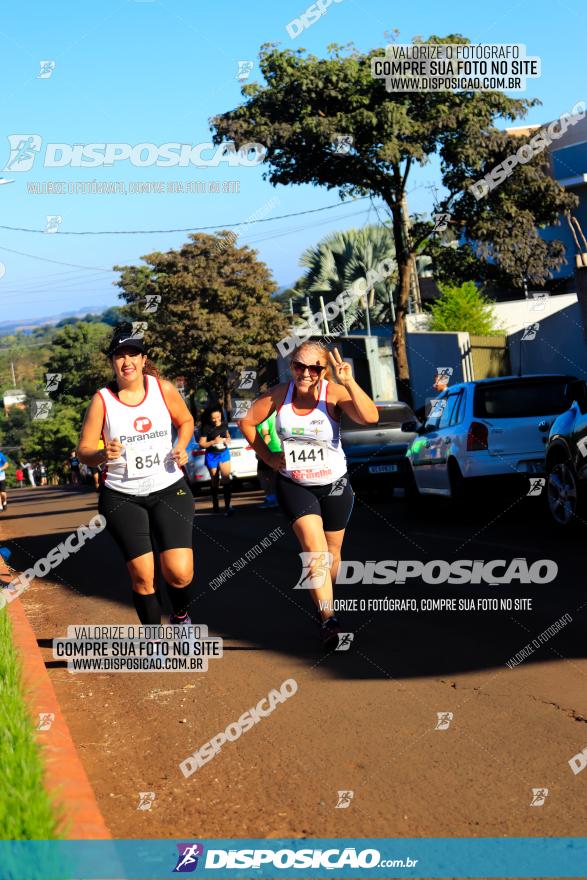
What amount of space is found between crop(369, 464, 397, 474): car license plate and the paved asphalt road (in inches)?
321

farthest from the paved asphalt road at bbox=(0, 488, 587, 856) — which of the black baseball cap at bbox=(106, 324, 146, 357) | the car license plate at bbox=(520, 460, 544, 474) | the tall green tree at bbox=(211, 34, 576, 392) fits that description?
the tall green tree at bbox=(211, 34, 576, 392)

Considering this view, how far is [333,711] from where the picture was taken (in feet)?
19.9

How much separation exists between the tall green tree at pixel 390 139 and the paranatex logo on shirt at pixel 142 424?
1825 cm

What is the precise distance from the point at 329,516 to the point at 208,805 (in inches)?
117

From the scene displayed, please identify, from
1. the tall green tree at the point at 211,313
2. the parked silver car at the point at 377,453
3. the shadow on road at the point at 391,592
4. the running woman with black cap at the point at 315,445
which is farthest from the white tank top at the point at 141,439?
the tall green tree at the point at 211,313

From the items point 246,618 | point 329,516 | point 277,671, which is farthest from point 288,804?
point 246,618

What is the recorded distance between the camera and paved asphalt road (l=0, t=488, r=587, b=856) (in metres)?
4.48

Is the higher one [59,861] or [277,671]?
[59,861]

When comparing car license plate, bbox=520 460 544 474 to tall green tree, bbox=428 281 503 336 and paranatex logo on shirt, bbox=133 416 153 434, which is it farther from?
tall green tree, bbox=428 281 503 336

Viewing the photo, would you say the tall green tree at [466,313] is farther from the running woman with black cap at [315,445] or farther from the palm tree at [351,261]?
the running woman with black cap at [315,445]

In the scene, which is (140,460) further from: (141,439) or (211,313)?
(211,313)

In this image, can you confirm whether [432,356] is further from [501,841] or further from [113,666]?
[501,841]

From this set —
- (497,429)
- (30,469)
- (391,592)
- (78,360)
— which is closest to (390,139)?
(497,429)

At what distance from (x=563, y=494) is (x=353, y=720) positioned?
673 cm
